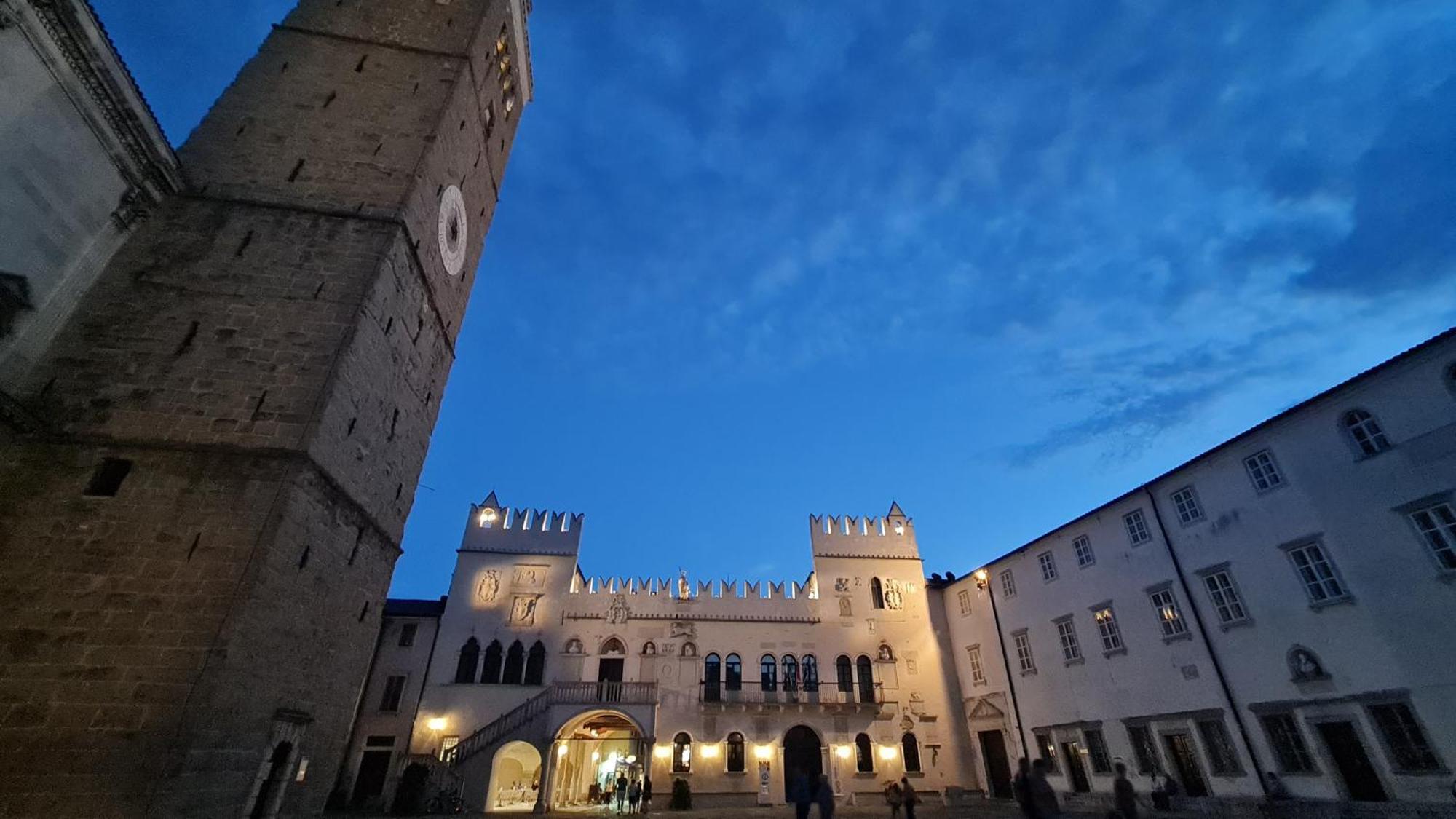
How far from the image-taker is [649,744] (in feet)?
79.3

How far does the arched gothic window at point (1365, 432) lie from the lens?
595 inches

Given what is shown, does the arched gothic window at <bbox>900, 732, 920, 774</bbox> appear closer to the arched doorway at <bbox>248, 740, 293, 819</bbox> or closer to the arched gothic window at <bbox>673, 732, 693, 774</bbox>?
the arched gothic window at <bbox>673, 732, 693, 774</bbox>

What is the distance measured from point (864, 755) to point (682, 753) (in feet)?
26.7

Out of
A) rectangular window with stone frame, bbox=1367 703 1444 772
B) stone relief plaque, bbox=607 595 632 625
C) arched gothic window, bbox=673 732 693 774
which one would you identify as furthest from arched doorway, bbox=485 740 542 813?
rectangular window with stone frame, bbox=1367 703 1444 772

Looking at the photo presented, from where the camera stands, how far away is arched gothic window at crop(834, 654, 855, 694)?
92.0 feet

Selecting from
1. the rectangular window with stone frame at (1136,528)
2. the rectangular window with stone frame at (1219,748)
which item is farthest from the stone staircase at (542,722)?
the rectangular window with stone frame at (1136,528)

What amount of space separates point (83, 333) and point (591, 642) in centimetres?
2053

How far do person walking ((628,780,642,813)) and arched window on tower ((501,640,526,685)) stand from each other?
6808 millimetres

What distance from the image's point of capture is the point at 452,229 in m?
17.6

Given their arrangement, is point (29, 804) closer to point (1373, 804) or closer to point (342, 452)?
point (342, 452)

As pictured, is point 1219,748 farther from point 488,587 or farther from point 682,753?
point 488,587

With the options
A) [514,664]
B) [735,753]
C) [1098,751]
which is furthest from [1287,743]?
[514,664]

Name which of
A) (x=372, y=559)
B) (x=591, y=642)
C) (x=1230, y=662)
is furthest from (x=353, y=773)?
(x=1230, y=662)

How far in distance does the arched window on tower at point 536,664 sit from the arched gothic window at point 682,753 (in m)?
6.38
